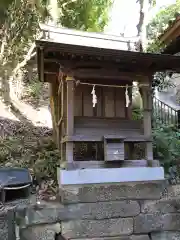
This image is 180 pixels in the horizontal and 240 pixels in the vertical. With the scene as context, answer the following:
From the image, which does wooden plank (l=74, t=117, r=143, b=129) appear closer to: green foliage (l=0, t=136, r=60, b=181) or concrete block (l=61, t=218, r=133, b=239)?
green foliage (l=0, t=136, r=60, b=181)

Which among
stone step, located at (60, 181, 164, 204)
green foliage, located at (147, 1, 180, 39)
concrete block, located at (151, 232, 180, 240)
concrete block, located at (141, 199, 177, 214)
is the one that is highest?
green foliage, located at (147, 1, 180, 39)

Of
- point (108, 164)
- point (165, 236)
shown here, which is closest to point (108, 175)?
point (108, 164)

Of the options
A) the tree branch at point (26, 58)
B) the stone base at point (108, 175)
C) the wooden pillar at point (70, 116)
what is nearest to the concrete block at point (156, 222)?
the stone base at point (108, 175)

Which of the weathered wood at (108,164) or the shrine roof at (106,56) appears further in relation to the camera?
the weathered wood at (108,164)

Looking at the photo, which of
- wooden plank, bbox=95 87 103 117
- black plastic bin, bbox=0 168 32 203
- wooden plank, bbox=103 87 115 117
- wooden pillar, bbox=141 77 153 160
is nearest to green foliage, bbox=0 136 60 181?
black plastic bin, bbox=0 168 32 203

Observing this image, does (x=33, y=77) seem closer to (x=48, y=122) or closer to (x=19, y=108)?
(x=19, y=108)

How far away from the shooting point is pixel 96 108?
17.8 feet

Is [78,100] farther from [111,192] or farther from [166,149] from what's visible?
[166,149]

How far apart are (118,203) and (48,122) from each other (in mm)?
5691

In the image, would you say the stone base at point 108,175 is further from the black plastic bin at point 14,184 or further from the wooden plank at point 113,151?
the black plastic bin at point 14,184

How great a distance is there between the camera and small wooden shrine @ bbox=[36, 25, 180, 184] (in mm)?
4824

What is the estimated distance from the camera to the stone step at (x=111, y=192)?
468cm

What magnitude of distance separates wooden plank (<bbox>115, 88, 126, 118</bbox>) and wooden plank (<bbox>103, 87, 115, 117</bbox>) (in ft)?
0.29

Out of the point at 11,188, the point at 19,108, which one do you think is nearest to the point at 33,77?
the point at 19,108
